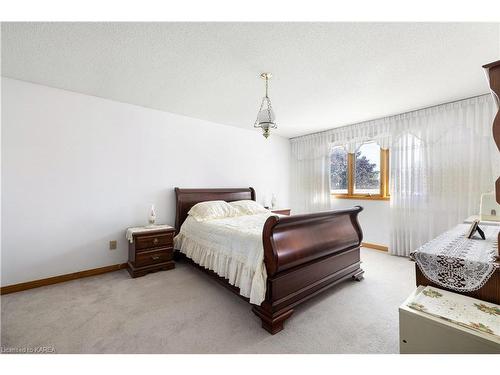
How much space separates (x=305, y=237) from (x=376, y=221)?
109 inches

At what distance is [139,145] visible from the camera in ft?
11.0

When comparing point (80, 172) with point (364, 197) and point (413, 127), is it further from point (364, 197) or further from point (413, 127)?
point (413, 127)

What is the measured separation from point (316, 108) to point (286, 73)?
A: 50.8 inches

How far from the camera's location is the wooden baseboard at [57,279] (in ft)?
8.06

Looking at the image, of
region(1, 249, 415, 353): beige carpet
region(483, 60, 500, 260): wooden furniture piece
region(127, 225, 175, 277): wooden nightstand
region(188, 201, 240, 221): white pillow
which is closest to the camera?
region(483, 60, 500, 260): wooden furniture piece

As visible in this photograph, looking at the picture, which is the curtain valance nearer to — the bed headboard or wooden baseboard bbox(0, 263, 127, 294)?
the bed headboard

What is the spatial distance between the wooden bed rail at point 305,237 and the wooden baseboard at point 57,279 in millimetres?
2529

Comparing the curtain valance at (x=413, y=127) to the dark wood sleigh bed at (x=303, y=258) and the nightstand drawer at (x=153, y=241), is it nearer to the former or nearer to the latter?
the dark wood sleigh bed at (x=303, y=258)

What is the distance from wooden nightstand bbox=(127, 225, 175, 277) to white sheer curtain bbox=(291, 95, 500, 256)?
3732 millimetres

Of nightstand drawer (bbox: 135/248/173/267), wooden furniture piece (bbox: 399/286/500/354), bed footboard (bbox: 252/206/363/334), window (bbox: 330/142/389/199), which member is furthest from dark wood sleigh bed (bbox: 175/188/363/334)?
window (bbox: 330/142/389/199)

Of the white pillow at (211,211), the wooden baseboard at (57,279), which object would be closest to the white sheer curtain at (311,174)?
the white pillow at (211,211)

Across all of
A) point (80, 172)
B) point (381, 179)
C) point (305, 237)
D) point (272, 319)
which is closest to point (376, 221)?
point (381, 179)

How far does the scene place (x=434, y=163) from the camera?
11.1 ft

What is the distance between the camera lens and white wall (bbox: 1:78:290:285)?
8.28 ft
